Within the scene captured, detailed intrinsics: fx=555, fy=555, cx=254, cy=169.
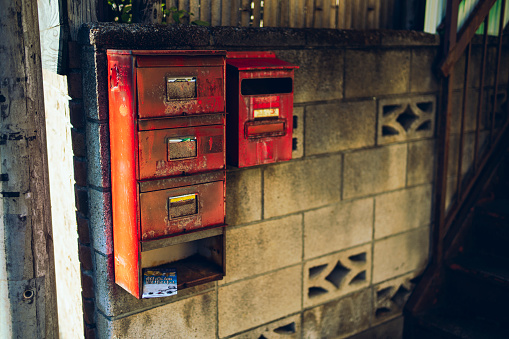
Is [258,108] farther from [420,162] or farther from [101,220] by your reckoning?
[420,162]

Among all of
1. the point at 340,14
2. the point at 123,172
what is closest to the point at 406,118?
the point at 340,14

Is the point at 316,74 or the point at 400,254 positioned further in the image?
the point at 400,254

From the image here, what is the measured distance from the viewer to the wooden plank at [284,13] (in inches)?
164

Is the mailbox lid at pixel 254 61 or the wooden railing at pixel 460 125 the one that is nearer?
the mailbox lid at pixel 254 61

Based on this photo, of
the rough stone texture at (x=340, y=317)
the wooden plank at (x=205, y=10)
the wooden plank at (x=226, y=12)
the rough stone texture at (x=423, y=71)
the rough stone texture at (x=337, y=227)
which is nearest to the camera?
the wooden plank at (x=205, y=10)

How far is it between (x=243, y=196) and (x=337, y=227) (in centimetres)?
102

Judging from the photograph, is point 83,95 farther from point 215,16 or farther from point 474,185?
point 474,185

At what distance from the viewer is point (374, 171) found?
464cm

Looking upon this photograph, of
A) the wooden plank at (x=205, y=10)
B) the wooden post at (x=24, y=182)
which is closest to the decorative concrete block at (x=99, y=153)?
the wooden post at (x=24, y=182)

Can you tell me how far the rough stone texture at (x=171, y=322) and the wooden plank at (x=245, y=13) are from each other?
6.29 ft

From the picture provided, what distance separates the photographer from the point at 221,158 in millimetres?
3270

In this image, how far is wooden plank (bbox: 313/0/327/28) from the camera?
4367 mm

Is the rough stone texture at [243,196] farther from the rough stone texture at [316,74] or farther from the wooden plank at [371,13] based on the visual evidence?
the wooden plank at [371,13]

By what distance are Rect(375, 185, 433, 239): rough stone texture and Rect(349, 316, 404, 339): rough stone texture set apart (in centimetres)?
82
